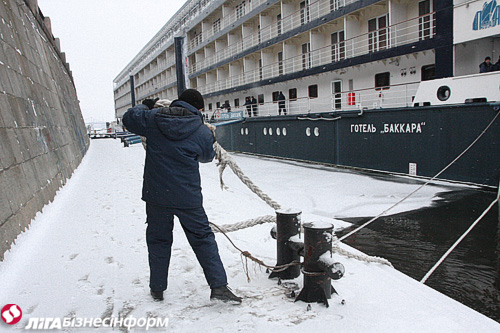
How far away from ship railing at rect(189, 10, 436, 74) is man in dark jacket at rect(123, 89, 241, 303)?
1025 centimetres

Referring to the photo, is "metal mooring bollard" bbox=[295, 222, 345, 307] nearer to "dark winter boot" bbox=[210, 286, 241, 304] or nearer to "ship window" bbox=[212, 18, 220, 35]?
"dark winter boot" bbox=[210, 286, 241, 304]

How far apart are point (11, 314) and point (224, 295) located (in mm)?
1538

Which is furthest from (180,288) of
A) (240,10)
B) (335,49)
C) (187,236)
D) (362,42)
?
(240,10)

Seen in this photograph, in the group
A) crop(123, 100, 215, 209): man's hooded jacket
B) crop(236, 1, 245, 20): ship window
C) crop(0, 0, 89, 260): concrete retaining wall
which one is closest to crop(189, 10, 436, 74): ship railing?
crop(236, 1, 245, 20): ship window

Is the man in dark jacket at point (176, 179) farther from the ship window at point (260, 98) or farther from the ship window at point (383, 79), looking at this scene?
the ship window at point (260, 98)

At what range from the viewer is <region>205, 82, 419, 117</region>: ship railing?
469 inches

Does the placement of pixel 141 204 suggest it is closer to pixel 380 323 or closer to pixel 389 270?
pixel 389 270

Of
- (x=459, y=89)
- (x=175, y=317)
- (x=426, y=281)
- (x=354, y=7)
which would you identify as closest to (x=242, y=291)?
(x=175, y=317)

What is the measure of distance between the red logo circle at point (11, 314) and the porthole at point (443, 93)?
9663 mm

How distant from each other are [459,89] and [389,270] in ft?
22.9

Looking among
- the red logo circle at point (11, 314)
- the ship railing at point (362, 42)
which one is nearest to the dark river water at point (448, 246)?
the red logo circle at point (11, 314)

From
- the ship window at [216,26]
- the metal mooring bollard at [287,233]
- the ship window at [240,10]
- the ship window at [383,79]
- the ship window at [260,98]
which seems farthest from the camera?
the ship window at [216,26]

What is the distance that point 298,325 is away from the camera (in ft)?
8.17

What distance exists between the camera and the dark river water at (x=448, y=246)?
3.64m
